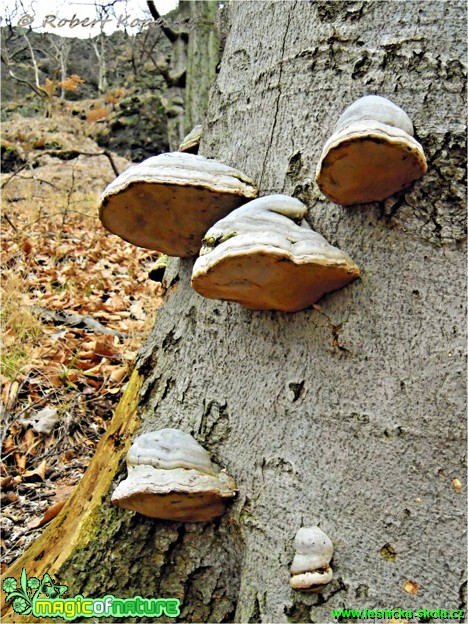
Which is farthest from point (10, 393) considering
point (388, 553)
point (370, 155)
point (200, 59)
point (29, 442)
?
point (200, 59)

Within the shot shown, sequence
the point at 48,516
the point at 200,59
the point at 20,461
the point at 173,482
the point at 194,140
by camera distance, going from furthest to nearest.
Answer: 1. the point at 200,59
2. the point at 20,461
3. the point at 48,516
4. the point at 194,140
5. the point at 173,482

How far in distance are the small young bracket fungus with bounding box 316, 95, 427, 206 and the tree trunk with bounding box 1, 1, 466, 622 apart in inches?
3.1

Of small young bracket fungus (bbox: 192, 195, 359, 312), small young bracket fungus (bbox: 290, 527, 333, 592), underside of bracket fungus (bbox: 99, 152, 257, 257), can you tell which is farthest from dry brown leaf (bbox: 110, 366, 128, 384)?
small young bracket fungus (bbox: 290, 527, 333, 592)

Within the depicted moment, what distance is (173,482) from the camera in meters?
1.37

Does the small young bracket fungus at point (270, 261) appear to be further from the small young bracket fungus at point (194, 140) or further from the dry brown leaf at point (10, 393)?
the dry brown leaf at point (10, 393)

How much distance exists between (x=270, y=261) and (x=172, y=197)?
16.7 inches

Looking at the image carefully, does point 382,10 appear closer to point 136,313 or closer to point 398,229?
point 398,229

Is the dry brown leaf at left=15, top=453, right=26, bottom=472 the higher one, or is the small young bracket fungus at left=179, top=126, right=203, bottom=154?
the small young bracket fungus at left=179, top=126, right=203, bottom=154

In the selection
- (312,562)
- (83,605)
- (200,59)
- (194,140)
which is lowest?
(200,59)

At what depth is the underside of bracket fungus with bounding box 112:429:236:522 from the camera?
4.53 ft

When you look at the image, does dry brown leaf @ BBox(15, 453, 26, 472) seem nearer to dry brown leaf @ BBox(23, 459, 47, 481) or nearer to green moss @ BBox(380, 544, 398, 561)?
dry brown leaf @ BBox(23, 459, 47, 481)

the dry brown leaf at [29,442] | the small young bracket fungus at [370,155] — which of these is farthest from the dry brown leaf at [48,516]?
the small young bracket fungus at [370,155]

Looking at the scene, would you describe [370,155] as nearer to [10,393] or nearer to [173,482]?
[173,482]

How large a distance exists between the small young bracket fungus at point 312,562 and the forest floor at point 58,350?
5.29ft
